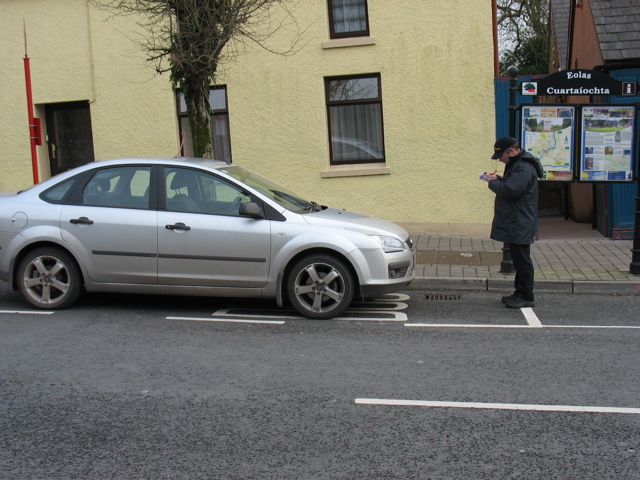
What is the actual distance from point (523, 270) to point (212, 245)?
3.39 m

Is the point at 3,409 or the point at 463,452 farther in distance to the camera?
the point at 3,409

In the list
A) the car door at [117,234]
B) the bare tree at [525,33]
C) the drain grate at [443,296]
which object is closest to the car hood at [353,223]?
the drain grate at [443,296]

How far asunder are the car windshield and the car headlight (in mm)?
907

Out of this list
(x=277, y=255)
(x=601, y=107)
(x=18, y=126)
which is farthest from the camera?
(x=18, y=126)

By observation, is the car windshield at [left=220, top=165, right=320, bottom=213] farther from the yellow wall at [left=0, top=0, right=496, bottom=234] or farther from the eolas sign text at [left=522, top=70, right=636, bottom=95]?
the yellow wall at [left=0, top=0, right=496, bottom=234]

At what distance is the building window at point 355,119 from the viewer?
13.4m

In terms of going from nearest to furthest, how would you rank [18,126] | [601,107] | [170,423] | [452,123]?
1. [170,423]
2. [601,107]
3. [452,123]
4. [18,126]

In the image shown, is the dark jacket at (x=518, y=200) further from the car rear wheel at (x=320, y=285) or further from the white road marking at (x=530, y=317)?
the car rear wheel at (x=320, y=285)

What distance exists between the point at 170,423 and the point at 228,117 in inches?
385

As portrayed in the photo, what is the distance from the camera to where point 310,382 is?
541 centimetres

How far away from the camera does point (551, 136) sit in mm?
10148

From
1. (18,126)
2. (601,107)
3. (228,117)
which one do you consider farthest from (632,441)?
(18,126)

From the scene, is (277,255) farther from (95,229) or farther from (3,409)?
(3,409)

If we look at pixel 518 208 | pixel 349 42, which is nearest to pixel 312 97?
pixel 349 42
